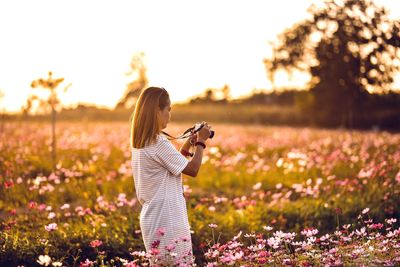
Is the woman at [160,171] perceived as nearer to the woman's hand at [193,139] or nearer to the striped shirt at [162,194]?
the striped shirt at [162,194]

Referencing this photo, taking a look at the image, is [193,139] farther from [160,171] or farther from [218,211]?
[218,211]

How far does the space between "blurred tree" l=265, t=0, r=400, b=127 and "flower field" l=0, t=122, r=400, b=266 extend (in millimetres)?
1649

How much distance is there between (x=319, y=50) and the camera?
13844mm

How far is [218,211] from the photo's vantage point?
7.96 m

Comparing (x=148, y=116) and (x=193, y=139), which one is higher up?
(x=148, y=116)

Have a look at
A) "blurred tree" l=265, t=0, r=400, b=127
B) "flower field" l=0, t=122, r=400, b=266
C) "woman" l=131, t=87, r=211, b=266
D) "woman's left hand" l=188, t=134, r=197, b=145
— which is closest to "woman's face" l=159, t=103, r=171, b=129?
"woman" l=131, t=87, r=211, b=266

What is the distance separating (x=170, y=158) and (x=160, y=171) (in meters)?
0.14

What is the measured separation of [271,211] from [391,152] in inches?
157

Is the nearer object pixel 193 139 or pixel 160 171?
pixel 160 171

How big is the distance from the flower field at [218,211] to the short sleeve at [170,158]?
0.45 metres

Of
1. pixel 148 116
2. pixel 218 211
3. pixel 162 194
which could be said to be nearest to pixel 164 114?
pixel 148 116

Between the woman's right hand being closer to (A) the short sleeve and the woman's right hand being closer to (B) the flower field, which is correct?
(A) the short sleeve

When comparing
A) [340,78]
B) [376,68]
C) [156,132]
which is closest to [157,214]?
[156,132]

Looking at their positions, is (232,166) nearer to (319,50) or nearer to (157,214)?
(319,50)
